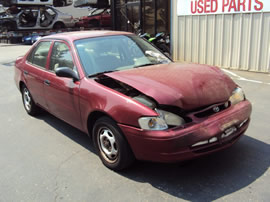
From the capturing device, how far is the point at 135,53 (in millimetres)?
4426

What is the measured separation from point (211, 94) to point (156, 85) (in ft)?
2.08

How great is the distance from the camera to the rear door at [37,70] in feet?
15.7

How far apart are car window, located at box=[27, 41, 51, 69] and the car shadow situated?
2.52 metres

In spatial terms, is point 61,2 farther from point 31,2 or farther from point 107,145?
point 107,145

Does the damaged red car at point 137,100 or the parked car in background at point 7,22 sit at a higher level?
the parked car in background at point 7,22

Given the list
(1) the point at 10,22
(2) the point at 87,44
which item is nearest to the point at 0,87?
(2) the point at 87,44

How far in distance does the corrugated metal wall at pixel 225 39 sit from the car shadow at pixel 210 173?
15.6 feet

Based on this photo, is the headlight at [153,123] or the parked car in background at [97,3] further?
the parked car in background at [97,3]

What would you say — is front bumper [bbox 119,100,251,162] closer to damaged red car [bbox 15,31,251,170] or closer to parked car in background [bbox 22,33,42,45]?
damaged red car [bbox 15,31,251,170]

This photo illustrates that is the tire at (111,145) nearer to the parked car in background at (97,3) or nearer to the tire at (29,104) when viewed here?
the tire at (29,104)

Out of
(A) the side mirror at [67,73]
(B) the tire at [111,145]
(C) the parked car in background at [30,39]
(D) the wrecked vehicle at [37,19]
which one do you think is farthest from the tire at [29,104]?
(D) the wrecked vehicle at [37,19]

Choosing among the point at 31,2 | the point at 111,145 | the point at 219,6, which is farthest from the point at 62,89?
the point at 31,2

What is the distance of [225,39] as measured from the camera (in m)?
8.61

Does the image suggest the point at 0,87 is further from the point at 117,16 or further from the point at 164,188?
the point at 117,16
